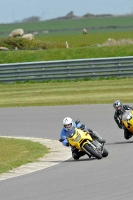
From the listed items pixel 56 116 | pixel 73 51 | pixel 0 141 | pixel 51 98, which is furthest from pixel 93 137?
pixel 73 51

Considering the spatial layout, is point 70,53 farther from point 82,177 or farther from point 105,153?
point 82,177

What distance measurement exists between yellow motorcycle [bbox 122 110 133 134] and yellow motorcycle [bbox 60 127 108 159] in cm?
191

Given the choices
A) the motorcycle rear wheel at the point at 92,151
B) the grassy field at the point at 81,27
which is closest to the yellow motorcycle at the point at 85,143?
the motorcycle rear wheel at the point at 92,151

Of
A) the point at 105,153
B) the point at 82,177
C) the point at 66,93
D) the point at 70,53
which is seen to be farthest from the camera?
the point at 70,53

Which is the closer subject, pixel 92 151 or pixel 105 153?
pixel 92 151

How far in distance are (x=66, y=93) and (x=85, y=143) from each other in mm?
15745

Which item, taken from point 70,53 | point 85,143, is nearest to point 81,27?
point 70,53

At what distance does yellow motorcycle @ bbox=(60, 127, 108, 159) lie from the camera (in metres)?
13.0

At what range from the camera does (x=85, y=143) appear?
1302 cm

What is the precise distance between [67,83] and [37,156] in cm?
1854

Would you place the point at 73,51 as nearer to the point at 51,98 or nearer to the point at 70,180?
the point at 51,98

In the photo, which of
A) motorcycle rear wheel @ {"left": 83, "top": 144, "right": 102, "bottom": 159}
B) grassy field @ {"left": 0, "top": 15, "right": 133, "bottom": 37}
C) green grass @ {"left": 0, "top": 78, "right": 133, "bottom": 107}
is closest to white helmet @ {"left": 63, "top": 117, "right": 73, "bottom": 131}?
motorcycle rear wheel @ {"left": 83, "top": 144, "right": 102, "bottom": 159}

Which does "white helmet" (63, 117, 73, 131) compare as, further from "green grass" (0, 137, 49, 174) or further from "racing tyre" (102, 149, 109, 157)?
"green grass" (0, 137, 49, 174)

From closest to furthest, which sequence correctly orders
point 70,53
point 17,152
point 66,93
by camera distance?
point 17,152 < point 66,93 < point 70,53
